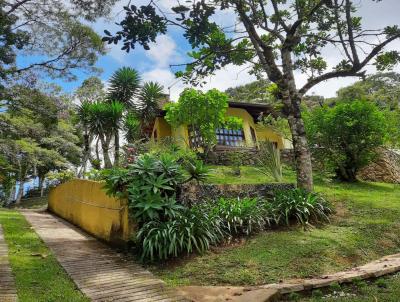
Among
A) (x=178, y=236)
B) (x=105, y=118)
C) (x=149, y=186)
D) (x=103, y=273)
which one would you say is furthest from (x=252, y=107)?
(x=103, y=273)

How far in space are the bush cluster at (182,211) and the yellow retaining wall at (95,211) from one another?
554 mm

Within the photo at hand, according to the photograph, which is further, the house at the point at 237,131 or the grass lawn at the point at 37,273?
the house at the point at 237,131

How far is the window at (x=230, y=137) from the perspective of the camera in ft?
69.9

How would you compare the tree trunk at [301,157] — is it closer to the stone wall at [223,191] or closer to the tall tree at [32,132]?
the stone wall at [223,191]

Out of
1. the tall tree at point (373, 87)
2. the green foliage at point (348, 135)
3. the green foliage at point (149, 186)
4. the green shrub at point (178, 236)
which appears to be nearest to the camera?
the green shrub at point (178, 236)

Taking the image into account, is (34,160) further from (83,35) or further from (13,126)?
(83,35)

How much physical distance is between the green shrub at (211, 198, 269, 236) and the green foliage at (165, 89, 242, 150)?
28.3ft

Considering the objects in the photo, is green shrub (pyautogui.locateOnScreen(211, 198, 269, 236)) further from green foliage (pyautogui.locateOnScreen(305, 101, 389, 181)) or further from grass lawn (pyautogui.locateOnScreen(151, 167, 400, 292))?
green foliage (pyautogui.locateOnScreen(305, 101, 389, 181))

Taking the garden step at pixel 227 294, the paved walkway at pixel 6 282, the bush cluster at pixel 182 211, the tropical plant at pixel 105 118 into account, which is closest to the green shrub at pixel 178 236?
the bush cluster at pixel 182 211

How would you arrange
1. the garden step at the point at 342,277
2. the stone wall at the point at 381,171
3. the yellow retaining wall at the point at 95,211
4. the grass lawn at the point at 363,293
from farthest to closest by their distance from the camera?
1. the stone wall at the point at 381,171
2. the yellow retaining wall at the point at 95,211
3. the garden step at the point at 342,277
4. the grass lawn at the point at 363,293

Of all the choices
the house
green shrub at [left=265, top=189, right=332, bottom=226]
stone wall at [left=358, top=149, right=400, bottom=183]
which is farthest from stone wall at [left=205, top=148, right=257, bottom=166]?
green shrub at [left=265, top=189, right=332, bottom=226]

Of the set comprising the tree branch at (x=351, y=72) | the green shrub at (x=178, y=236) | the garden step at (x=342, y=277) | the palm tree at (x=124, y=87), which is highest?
the palm tree at (x=124, y=87)

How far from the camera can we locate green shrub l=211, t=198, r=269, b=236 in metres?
7.17

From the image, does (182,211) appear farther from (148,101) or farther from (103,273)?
(148,101)
